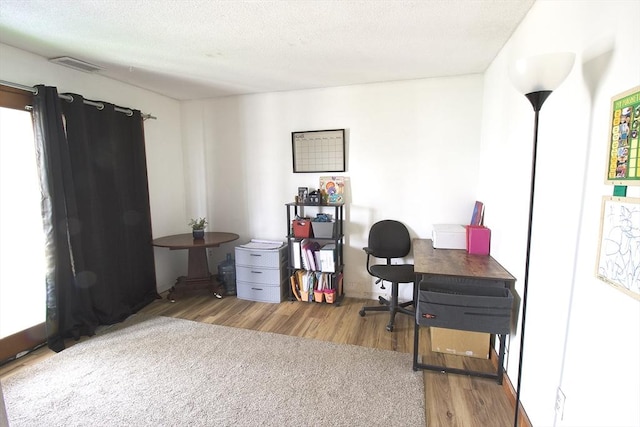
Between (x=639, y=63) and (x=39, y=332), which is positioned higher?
(x=639, y=63)

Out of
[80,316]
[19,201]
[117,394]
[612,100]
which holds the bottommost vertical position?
[117,394]

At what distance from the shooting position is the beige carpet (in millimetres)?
1688

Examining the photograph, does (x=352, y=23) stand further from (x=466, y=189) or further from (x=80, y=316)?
(x=80, y=316)

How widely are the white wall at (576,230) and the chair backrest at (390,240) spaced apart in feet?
4.07

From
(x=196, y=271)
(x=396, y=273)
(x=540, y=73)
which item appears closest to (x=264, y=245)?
(x=196, y=271)

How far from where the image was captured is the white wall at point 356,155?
9.65 ft

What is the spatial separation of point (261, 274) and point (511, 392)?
238 centimetres

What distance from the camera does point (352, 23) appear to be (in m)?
1.85

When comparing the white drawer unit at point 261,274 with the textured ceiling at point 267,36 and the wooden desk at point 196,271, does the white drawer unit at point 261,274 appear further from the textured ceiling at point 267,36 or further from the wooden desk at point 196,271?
the textured ceiling at point 267,36

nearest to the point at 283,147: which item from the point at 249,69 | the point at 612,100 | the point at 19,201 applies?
the point at 249,69

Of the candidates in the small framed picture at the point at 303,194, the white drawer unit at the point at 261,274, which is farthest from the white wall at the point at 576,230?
the white drawer unit at the point at 261,274

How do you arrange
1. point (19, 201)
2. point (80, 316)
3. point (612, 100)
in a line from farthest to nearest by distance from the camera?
point (80, 316) → point (19, 201) → point (612, 100)

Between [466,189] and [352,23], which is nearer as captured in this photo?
[352,23]

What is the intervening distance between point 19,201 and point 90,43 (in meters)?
1.35
